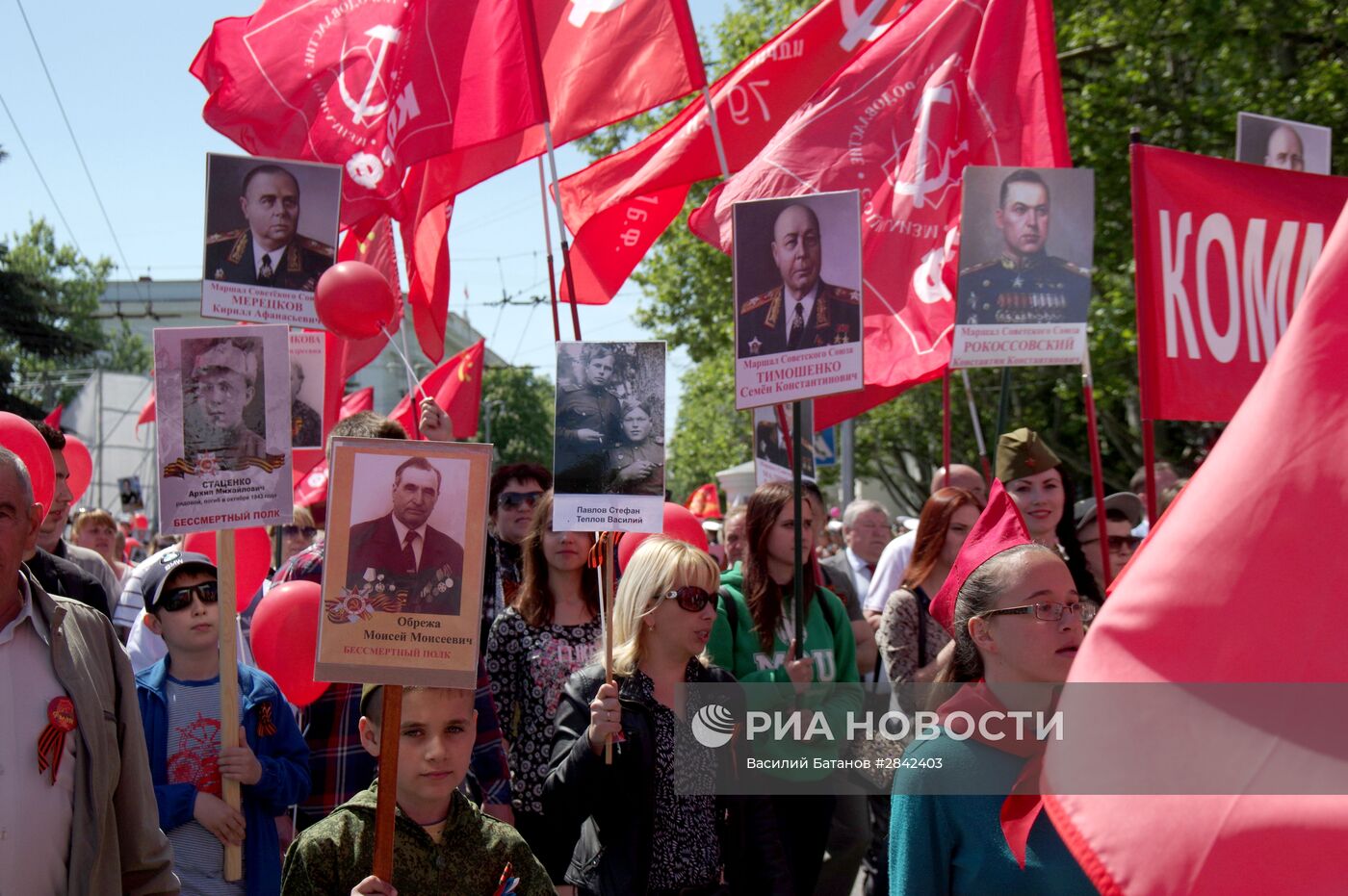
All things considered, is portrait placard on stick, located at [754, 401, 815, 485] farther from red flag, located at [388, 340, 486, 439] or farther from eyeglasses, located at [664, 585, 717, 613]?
eyeglasses, located at [664, 585, 717, 613]

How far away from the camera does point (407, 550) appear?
3072 millimetres

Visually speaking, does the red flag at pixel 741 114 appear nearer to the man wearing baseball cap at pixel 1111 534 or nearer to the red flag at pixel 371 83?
the red flag at pixel 371 83

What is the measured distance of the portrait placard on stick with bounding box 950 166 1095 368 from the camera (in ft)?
19.2

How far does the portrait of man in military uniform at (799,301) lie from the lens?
16.5 feet

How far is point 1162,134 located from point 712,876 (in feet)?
47.4

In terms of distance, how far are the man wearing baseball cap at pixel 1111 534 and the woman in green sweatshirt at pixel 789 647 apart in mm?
1269

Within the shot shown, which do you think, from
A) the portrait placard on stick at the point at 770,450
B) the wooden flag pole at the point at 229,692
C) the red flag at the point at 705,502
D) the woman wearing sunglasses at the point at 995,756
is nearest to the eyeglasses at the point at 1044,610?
the woman wearing sunglasses at the point at 995,756

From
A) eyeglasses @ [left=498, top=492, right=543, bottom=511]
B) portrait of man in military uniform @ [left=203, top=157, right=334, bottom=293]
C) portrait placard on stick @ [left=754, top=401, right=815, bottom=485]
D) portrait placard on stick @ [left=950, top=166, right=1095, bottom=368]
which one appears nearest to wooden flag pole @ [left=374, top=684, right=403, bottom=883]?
eyeglasses @ [left=498, top=492, right=543, bottom=511]

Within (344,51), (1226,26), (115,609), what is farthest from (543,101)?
(1226,26)

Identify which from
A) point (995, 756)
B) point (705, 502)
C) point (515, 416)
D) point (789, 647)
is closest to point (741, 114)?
point (789, 647)

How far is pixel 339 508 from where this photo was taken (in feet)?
10.0

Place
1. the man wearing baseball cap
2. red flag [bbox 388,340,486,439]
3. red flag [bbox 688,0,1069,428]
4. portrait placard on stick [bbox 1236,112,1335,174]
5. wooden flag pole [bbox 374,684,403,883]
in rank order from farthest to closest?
red flag [bbox 388,340,486,439] → red flag [bbox 688,0,1069,428] → portrait placard on stick [bbox 1236,112,1335,174] → the man wearing baseball cap → wooden flag pole [bbox 374,684,403,883]

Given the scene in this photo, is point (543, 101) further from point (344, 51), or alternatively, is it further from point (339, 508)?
point (339, 508)

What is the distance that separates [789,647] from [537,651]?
3.04ft
